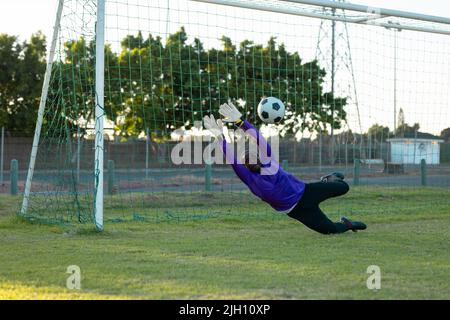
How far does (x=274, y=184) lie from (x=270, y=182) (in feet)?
0.22

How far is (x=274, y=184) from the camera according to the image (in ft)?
29.7

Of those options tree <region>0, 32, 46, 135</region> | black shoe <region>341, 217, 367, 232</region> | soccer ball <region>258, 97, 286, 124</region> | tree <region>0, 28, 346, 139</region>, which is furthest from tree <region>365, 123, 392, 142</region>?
tree <region>0, 32, 46, 135</region>

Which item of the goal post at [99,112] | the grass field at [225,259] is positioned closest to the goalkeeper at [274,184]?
the grass field at [225,259]

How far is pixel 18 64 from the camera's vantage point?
38.0 metres

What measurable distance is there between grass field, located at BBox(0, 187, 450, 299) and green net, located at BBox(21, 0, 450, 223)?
1.56 meters

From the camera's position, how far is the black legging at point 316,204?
30.2 feet

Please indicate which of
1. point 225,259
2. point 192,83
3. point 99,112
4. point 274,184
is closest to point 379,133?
point 192,83

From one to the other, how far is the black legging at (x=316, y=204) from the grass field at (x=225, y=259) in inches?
8.5

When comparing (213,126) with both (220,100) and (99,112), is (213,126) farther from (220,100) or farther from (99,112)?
(220,100)

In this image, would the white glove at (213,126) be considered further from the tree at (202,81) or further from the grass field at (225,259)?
the tree at (202,81)

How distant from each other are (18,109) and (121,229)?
95.2 feet

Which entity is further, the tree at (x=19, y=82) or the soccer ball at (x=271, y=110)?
the tree at (x=19, y=82)

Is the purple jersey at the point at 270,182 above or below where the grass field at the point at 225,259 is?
above

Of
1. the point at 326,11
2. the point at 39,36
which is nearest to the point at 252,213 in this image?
the point at 326,11
